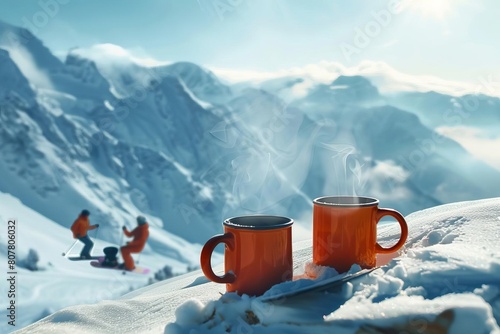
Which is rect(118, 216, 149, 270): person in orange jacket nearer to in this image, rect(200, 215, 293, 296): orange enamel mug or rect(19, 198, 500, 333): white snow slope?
rect(19, 198, 500, 333): white snow slope

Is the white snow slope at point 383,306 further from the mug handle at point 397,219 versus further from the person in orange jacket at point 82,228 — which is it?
the person in orange jacket at point 82,228

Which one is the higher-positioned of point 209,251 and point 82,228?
point 209,251

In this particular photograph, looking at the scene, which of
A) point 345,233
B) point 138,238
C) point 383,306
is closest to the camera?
point 383,306

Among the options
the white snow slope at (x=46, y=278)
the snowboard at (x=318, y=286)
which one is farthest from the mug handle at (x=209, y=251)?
the white snow slope at (x=46, y=278)

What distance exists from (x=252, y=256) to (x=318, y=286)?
15 centimetres

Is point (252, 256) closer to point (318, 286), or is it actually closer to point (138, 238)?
point (318, 286)

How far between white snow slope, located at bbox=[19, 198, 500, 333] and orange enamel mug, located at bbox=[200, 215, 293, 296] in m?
0.04

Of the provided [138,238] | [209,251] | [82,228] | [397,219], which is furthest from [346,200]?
[82,228]

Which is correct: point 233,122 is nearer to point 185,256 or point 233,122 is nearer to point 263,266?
point 185,256

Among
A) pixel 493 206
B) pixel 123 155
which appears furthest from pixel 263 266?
pixel 123 155

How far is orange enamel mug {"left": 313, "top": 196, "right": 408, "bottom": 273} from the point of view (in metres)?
0.91

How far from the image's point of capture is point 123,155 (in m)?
17.1

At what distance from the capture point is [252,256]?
82cm

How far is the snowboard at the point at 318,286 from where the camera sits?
2.55ft
